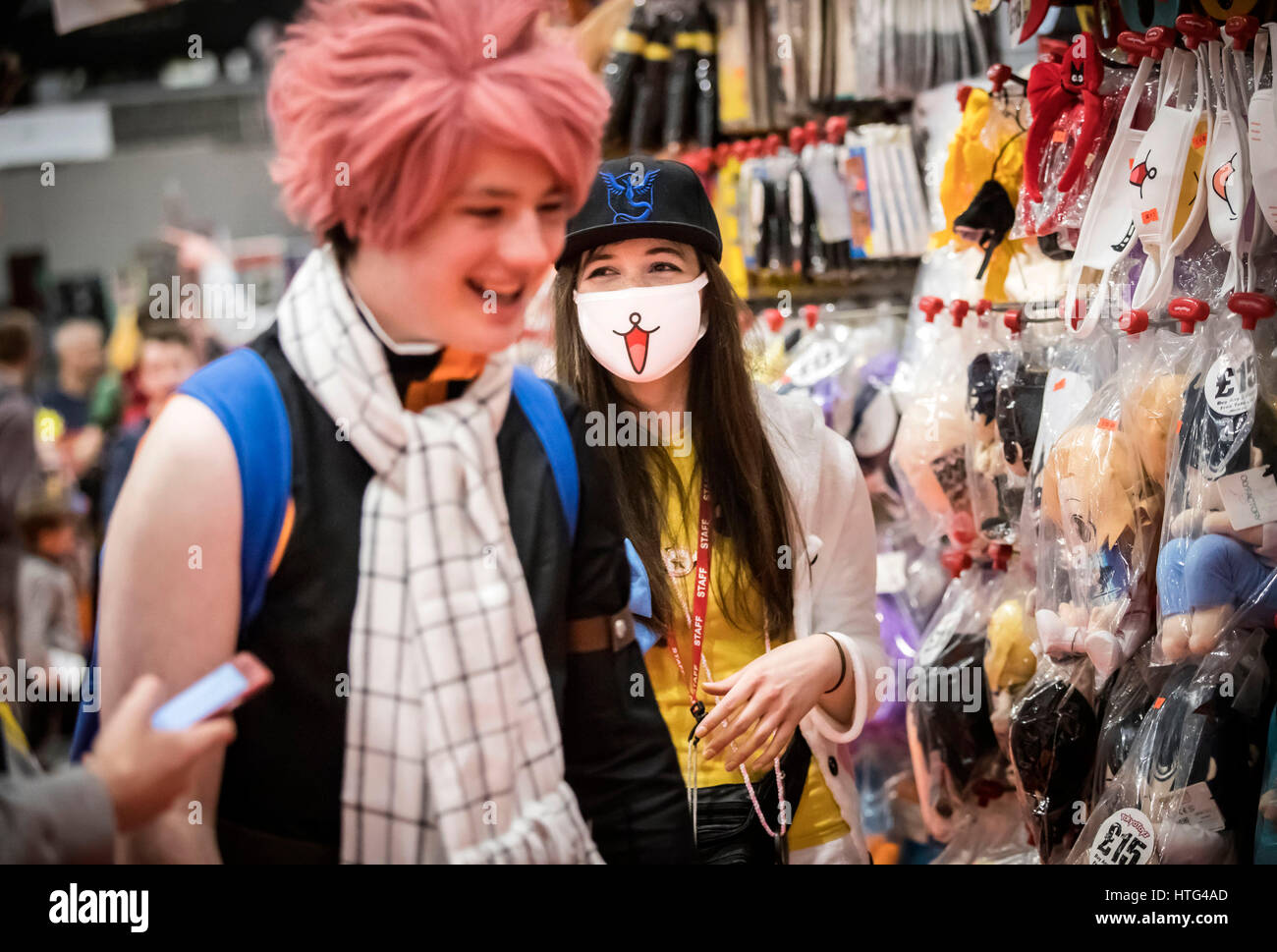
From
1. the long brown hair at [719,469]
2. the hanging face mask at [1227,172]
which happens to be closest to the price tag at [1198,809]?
the long brown hair at [719,469]

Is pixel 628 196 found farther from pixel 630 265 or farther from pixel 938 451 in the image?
pixel 938 451

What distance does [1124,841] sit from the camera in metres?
2.11

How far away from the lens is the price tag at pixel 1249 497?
1.94m

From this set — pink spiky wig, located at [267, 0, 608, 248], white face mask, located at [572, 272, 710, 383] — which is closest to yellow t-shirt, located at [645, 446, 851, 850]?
white face mask, located at [572, 272, 710, 383]

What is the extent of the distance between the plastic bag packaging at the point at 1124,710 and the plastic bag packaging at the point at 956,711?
294mm

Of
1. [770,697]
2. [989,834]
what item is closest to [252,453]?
[770,697]

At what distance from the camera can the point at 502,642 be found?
1775mm

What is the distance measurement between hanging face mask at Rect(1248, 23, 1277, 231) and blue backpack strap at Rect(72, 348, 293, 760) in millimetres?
1529

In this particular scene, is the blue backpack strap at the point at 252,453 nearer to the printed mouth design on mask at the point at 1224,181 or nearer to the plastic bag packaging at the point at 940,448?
the plastic bag packaging at the point at 940,448

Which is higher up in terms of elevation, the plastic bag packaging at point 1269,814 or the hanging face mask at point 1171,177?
the hanging face mask at point 1171,177

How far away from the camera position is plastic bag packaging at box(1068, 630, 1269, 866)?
2.03 m

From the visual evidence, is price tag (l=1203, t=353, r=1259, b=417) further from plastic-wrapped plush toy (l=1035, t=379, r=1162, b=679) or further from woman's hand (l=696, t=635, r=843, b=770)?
woman's hand (l=696, t=635, r=843, b=770)

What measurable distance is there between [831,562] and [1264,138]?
37.6 inches
